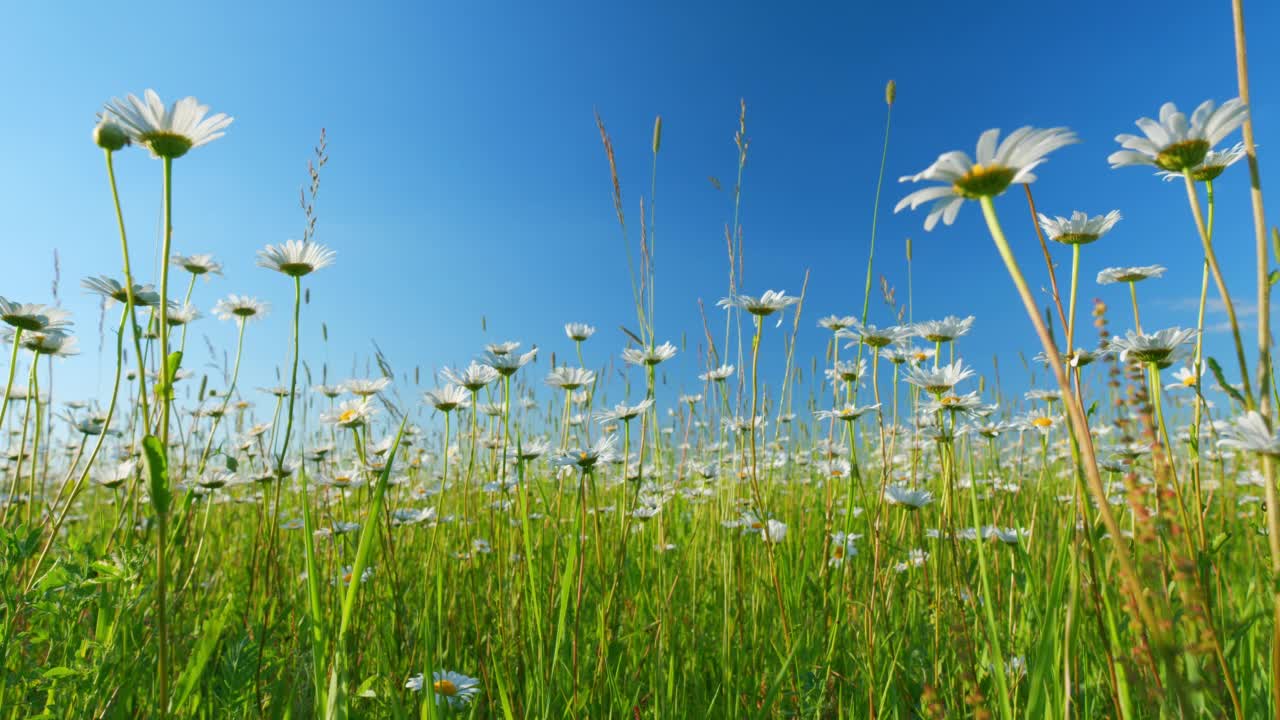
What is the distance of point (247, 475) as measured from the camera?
3.68 meters

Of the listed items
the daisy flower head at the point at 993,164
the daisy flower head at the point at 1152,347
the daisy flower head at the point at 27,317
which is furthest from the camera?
the daisy flower head at the point at 27,317

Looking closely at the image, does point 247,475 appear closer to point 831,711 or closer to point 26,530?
point 26,530

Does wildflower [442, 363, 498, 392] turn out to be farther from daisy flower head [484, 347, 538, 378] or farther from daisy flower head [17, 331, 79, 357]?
daisy flower head [17, 331, 79, 357]

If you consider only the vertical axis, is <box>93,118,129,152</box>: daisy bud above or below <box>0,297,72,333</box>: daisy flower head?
above

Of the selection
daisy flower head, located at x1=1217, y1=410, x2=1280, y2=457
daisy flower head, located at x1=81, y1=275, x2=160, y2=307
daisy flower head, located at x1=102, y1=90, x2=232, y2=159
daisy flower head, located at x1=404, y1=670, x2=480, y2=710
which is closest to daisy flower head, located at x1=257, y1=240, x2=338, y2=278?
daisy flower head, located at x1=81, y1=275, x2=160, y2=307

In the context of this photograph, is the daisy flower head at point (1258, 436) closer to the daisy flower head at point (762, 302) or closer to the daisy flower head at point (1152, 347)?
the daisy flower head at point (1152, 347)

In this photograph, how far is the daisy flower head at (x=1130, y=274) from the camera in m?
1.62

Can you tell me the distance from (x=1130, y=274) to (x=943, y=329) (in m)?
0.47

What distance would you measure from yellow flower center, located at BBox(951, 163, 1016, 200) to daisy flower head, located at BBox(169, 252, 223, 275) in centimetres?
231

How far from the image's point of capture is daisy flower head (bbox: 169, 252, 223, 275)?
2266 mm

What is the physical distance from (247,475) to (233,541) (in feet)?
1.42

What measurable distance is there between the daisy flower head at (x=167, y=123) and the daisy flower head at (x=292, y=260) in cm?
77

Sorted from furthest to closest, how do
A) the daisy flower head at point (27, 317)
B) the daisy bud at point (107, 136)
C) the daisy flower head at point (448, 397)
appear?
the daisy flower head at point (448, 397) → the daisy flower head at point (27, 317) → the daisy bud at point (107, 136)

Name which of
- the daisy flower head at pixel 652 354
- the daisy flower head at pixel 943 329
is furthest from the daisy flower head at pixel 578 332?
the daisy flower head at pixel 943 329
